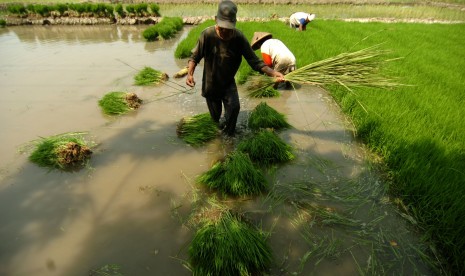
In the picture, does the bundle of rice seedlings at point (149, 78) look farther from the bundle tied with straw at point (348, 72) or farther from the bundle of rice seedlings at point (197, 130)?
the bundle tied with straw at point (348, 72)

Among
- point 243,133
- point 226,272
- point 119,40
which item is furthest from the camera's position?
point 119,40

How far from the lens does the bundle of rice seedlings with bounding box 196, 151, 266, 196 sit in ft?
7.47

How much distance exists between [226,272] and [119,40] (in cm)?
861

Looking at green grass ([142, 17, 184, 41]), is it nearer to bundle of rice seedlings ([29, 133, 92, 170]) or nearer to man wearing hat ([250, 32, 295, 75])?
man wearing hat ([250, 32, 295, 75])

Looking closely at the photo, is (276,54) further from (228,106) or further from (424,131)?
(424,131)

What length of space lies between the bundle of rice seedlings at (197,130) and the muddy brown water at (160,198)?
3.9 inches

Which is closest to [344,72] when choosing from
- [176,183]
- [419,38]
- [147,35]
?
[176,183]

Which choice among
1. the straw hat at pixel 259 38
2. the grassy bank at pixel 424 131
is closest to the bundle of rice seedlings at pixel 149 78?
the grassy bank at pixel 424 131

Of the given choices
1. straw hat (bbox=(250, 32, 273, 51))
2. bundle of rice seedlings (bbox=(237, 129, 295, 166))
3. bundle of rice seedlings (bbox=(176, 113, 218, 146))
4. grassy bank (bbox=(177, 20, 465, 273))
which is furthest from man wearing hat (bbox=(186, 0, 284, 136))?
straw hat (bbox=(250, 32, 273, 51))

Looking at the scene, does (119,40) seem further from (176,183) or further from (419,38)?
(419,38)

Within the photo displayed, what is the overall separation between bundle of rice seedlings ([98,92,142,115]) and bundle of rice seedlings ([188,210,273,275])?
102 inches

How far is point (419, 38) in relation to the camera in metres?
7.14

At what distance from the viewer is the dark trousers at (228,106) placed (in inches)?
118

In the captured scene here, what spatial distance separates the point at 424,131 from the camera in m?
2.82
